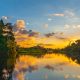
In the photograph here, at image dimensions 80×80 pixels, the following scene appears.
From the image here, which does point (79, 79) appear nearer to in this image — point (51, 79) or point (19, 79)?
point (51, 79)

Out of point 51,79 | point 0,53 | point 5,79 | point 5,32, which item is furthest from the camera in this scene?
point 5,32

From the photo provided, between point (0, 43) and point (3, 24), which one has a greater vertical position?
point (3, 24)

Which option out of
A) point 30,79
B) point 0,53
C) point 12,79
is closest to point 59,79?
point 30,79

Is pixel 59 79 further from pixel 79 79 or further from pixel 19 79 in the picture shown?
pixel 19 79

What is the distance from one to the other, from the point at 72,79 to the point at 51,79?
76.2 inches

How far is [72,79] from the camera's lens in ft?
87.8

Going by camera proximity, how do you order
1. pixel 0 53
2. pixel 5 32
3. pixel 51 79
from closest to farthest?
pixel 51 79 → pixel 0 53 → pixel 5 32

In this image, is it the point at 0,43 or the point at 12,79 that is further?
the point at 0,43

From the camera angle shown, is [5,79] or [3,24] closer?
[5,79]

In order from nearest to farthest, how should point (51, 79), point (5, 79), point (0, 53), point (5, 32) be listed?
point (5, 79), point (51, 79), point (0, 53), point (5, 32)

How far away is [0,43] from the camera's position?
245 ft

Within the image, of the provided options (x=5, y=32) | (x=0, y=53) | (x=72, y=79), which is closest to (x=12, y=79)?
(x=72, y=79)

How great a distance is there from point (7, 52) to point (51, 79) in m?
53.2

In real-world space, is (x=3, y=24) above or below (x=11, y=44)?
above
